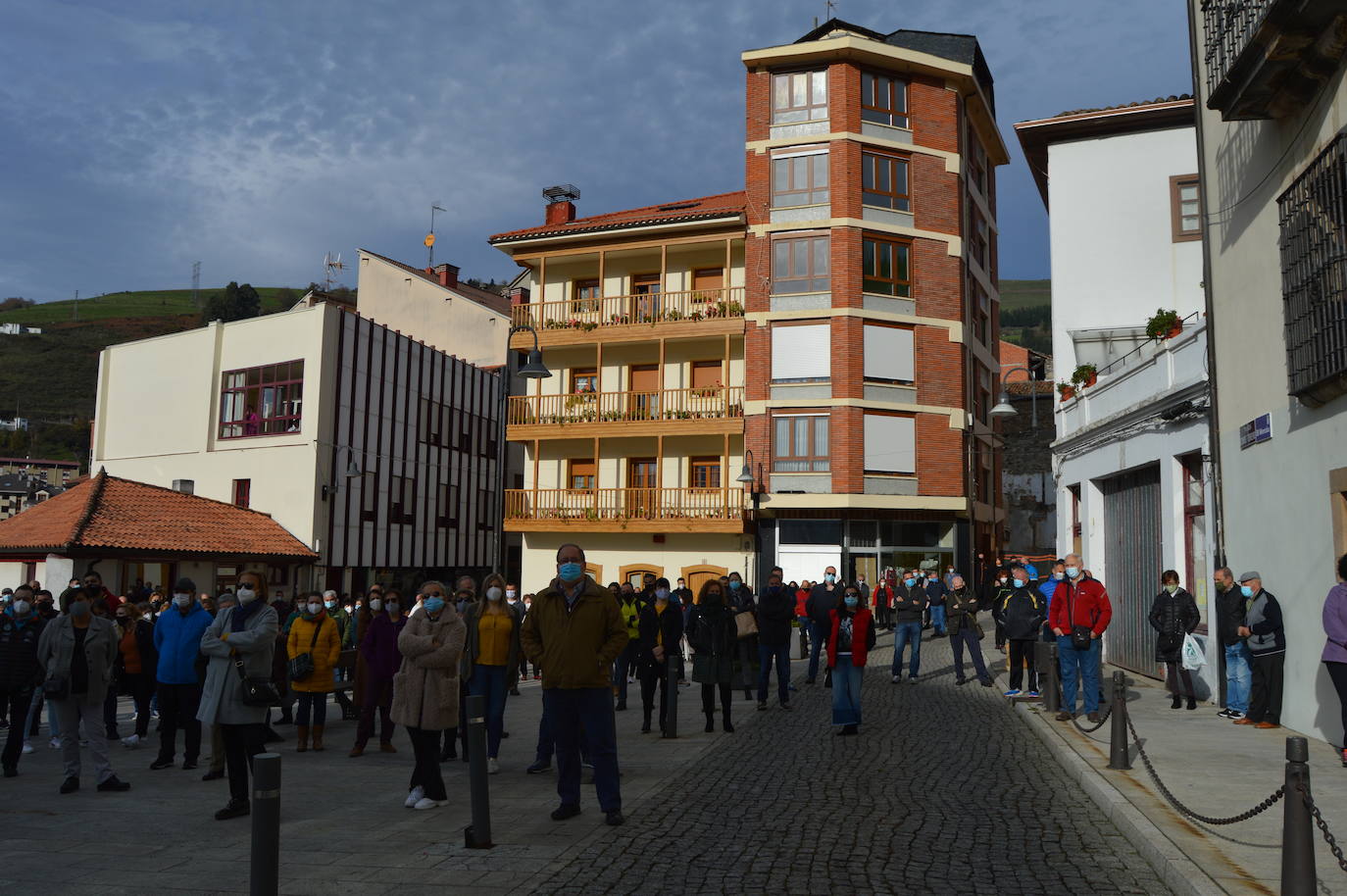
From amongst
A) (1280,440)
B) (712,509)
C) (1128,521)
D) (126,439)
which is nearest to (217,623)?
(1280,440)

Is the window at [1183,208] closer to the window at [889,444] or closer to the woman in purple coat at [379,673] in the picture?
the window at [889,444]

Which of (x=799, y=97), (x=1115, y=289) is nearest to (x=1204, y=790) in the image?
(x=1115, y=289)

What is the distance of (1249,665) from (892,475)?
1945 cm

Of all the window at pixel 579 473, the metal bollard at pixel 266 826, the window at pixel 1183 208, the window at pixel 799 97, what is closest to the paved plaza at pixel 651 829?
the metal bollard at pixel 266 826

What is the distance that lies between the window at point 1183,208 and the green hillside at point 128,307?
444ft

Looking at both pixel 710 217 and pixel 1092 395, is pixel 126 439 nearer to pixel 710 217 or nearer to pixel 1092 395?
pixel 710 217

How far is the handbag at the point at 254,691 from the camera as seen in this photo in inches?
314

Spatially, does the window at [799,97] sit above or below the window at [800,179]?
above

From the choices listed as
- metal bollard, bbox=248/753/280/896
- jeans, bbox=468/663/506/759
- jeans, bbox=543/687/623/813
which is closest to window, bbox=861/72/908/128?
jeans, bbox=468/663/506/759

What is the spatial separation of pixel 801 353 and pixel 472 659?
23.4 metres

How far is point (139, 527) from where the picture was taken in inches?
1058

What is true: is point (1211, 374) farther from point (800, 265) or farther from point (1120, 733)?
point (800, 265)

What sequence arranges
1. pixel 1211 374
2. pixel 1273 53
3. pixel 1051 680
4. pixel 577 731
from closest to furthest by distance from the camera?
pixel 577 731
pixel 1273 53
pixel 1051 680
pixel 1211 374

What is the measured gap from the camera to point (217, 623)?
8.38m
